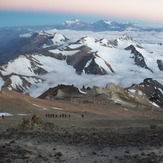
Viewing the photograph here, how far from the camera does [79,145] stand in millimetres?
19500

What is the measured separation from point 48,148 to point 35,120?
7881 mm

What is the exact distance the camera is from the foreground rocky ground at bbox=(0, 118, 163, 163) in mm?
17344

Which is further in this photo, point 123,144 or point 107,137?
point 107,137

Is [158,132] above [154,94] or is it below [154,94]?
above

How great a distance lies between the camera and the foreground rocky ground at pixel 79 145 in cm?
1734

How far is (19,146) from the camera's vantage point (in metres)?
19.1

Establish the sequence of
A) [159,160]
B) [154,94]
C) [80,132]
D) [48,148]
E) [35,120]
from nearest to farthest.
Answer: [159,160]
[48,148]
[80,132]
[35,120]
[154,94]

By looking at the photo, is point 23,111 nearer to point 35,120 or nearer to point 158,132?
point 35,120

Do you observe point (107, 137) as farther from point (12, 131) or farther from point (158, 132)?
point (12, 131)

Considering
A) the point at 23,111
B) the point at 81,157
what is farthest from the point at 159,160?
the point at 23,111

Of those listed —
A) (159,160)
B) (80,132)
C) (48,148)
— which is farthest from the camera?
(80,132)

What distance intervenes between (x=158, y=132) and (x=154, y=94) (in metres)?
173

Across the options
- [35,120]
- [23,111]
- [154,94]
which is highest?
[35,120]

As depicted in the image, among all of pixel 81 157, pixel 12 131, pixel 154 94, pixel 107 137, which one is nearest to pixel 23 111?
pixel 12 131
